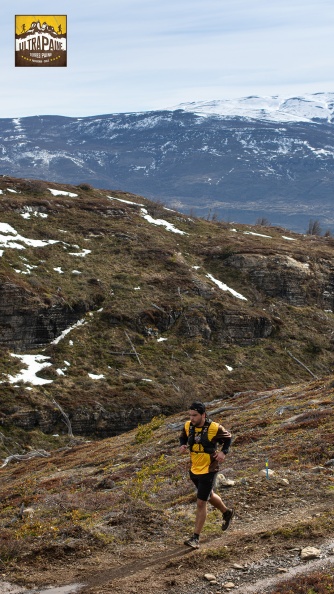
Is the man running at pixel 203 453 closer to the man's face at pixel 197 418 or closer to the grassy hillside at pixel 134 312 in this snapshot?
the man's face at pixel 197 418

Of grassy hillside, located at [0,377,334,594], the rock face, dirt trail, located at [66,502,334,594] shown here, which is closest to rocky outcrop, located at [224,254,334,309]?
the rock face

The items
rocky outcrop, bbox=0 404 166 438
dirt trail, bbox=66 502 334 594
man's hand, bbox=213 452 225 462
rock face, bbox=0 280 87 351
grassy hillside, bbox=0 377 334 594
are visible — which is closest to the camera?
dirt trail, bbox=66 502 334 594

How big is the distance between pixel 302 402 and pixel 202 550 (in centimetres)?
2015

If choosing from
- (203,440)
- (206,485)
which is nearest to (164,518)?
(206,485)

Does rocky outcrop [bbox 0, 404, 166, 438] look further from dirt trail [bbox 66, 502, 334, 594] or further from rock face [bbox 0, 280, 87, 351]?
dirt trail [bbox 66, 502, 334, 594]

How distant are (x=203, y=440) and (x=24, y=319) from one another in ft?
152

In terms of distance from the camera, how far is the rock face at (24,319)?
56219mm

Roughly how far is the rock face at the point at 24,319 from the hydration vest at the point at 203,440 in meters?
44.8

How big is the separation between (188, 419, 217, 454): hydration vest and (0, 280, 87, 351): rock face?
147 feet

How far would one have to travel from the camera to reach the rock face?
56.2m

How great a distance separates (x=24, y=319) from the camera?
5691 centimetres

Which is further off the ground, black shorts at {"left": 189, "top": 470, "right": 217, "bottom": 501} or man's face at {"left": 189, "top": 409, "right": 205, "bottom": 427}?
man's face at {"left": 189, "top": 409, "right": 205, "bottom": 427}

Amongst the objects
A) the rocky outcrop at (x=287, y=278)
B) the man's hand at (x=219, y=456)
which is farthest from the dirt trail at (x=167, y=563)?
the rocky outcrop at (x=287, y=278)

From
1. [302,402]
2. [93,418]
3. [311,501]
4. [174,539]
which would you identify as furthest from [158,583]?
[93,418]
